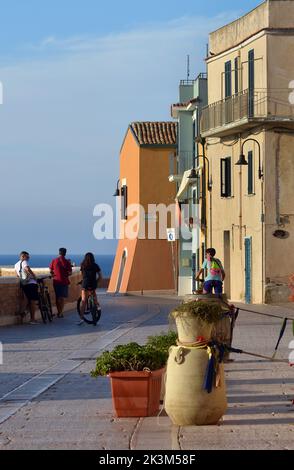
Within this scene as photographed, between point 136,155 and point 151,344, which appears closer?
point 151,344

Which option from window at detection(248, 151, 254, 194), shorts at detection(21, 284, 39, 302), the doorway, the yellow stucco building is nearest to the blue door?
the yellow stucco building

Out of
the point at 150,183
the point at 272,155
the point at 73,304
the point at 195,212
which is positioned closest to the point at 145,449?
the point at 73,304

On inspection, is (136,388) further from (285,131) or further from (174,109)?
(174,109)

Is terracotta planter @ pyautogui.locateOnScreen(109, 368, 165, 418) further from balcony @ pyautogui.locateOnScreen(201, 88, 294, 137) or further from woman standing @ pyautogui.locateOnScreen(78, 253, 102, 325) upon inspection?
balcony @ pyautogui.locateOnScreen(201, 88, 294, 137)

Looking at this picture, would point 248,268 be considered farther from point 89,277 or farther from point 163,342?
point 163,342

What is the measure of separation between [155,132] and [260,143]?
2601cm

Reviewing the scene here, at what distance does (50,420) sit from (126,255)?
5810 cm

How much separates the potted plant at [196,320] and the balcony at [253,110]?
1183 inches

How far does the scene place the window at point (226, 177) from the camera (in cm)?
4709

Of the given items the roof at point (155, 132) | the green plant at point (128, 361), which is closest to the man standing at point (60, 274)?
the green plant at point (128, 361)

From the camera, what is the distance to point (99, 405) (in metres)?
13.5

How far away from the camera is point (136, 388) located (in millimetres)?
12391

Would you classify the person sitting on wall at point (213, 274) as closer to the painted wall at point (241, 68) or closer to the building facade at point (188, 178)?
the painted wall at point (241, 68)

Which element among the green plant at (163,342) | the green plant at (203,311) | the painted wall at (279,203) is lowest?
the green plant at (163,342)
